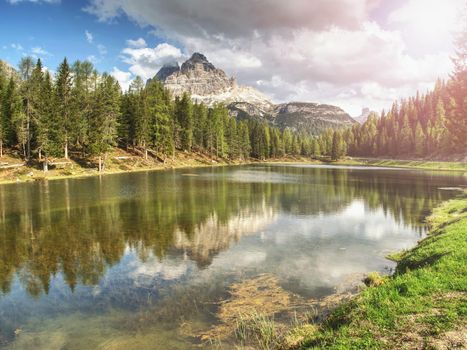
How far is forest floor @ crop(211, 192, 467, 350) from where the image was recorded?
8898mm

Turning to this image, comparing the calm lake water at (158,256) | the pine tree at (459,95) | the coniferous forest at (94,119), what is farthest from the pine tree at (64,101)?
the pine tree at (459,95)

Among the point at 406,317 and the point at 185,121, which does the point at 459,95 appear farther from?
the point at 185,121

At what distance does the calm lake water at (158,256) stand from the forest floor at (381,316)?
67.0 inches

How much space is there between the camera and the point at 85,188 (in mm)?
52906

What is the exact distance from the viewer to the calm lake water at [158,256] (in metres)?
12.8

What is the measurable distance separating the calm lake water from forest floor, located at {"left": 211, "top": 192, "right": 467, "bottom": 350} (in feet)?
5.59

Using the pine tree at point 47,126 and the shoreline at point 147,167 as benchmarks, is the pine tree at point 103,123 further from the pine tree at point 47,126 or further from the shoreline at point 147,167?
the pine tree at point 47,126

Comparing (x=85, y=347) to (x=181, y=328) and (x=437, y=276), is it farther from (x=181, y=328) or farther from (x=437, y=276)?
(x=437, y=276)

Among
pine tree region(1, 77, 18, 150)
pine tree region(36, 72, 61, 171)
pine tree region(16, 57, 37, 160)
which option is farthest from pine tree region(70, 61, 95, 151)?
pine tree region(1, 77, 18, 150)

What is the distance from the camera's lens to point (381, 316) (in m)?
10.3

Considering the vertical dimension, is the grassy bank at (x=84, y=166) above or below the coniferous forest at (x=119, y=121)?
below

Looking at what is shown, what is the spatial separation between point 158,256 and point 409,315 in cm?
1508

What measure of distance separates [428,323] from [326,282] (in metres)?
7.83

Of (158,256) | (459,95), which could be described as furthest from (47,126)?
(459,95)
